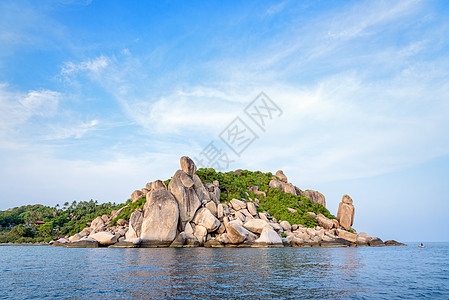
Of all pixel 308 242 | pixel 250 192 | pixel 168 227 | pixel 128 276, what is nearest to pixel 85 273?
pixel 128 276

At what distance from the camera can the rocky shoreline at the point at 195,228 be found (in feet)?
134

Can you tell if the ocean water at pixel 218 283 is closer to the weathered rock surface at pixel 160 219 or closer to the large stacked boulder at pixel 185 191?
the weathered rock surface at pixel 160 219

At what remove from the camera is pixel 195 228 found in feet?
143

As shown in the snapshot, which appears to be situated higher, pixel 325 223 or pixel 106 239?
pixel 325 223

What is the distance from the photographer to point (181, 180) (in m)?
45.2

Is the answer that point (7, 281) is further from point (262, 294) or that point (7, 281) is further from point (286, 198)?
point (286, 198)

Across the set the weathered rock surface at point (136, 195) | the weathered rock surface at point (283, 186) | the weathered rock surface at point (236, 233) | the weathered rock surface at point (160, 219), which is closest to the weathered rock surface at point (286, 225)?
the weathered rock surface at point (236, 233)

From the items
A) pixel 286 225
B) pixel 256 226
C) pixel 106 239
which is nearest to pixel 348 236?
pixel 286 225

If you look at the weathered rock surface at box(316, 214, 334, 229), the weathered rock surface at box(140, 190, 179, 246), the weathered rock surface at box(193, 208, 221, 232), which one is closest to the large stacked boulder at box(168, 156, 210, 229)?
the weathered rock surface at box(193, 208, 221, 232)

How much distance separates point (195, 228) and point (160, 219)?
5.82 meters

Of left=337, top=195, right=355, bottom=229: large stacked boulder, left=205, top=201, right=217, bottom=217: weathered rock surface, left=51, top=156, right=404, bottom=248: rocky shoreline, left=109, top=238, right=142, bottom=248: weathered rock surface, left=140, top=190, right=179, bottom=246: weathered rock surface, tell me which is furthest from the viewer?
left=337, top=195, right=355, bottom=229: large stacked boulder

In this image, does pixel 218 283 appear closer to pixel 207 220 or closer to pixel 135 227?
pixel 207 220

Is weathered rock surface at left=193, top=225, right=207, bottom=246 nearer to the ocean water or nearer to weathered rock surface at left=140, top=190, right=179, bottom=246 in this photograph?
weathered rock surface at left=140, top=190, right=179, bottom=246

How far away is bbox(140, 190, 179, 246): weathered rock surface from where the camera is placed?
132 feet
